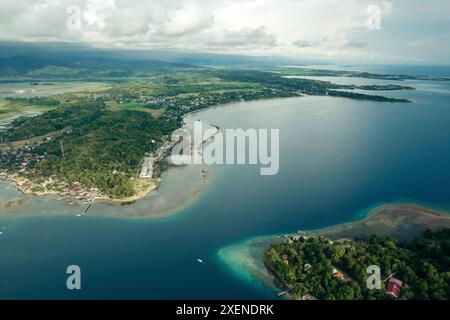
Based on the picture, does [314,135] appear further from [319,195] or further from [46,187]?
[46,187]

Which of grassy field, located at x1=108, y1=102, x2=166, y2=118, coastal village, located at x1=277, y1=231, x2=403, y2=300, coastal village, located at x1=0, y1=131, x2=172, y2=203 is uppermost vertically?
grassy field, located at x1=108, y1=102, x2=166, y2=118
